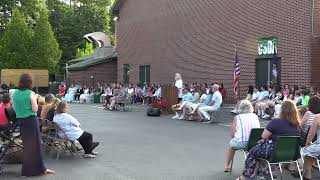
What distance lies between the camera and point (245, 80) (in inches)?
1125

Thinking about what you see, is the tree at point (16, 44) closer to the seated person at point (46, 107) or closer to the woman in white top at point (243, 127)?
the seated person at point (46, 107)

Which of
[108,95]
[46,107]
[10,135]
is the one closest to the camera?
[10,135]

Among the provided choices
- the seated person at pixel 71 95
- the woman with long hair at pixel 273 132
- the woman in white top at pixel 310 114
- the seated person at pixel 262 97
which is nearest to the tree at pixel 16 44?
the seated person at pixel 71 95

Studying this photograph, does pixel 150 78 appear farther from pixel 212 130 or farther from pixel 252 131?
pixel 252 131

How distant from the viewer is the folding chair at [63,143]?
37.5 ft

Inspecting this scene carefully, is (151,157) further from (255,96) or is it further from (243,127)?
(255,96)

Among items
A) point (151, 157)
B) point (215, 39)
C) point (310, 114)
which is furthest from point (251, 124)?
point (215, 39)

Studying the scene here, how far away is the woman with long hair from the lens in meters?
8.48

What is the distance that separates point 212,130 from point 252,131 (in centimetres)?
859

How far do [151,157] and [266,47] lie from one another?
16.6 metres

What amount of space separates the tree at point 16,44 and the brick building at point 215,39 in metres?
15.4

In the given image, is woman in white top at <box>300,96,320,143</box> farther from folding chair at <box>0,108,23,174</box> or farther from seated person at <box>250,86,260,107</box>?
seated person at <box>250,86,260,107</box>

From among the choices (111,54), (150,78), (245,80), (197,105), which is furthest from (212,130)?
(111,54)

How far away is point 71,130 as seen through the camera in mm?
11453
